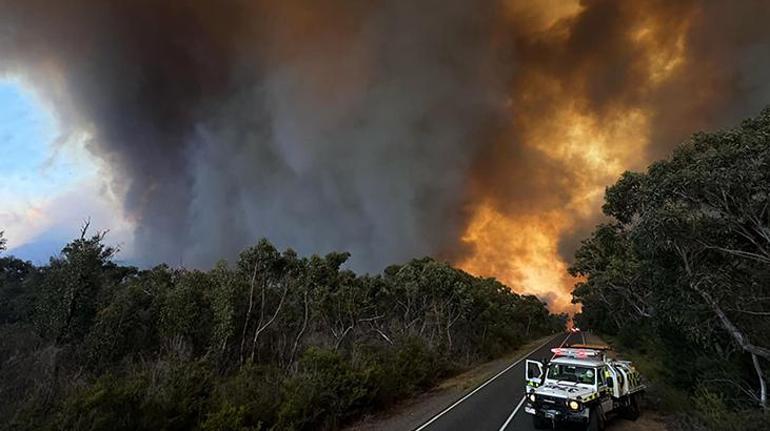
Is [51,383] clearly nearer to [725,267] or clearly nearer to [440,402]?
[440,402]

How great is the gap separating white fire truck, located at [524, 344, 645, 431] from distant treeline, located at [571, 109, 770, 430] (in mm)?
2031

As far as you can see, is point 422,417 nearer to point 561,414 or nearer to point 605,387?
point 561,414

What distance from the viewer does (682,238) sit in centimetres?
1315

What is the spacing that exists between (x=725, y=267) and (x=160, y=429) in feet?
58.7

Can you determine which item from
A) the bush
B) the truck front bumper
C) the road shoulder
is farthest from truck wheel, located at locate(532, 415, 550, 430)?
the bush

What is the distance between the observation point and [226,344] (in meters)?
25.5

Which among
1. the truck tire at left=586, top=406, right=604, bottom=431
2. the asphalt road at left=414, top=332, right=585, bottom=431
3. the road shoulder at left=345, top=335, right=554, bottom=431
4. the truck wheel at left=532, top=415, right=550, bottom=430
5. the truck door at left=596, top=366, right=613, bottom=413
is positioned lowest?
the road shoulder at left=345, top=335, right=554, bottom=431

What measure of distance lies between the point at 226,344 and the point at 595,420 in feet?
67.3

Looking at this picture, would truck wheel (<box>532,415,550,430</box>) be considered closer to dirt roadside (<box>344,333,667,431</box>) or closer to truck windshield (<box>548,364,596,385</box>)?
truck windshield (<box>548,364,596,385</box>)

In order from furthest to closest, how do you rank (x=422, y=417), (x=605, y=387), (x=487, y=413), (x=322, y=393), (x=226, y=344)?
(x=226, y=344)
(x=422, y=417)
(x=487, y=413)
(x=322, y=393)
(x=605, y=387)

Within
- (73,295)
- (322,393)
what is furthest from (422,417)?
(73,295)

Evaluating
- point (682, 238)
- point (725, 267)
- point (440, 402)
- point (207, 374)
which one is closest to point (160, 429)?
point (207, 374)

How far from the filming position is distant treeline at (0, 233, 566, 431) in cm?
1109

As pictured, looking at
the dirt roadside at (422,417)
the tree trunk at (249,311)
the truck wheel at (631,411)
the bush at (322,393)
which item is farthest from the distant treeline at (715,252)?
the tree trunk at (249,311)
